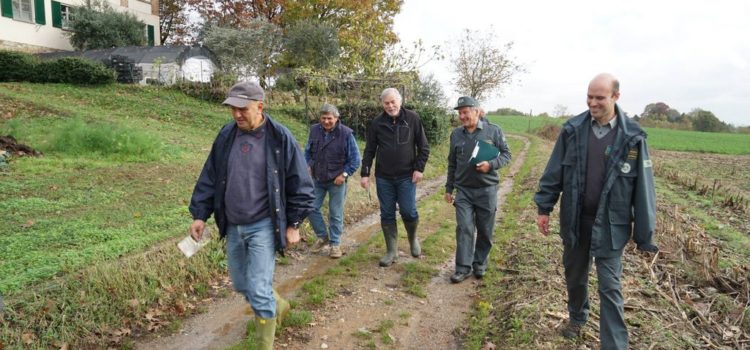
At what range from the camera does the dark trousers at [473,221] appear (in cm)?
559

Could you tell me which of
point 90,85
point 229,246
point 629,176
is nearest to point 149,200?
point 229,246

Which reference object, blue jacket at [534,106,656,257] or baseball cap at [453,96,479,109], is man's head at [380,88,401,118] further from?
blue jacket at [534,106,656,257]

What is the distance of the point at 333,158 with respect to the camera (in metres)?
6.32

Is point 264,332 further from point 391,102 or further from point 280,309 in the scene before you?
point 391,102

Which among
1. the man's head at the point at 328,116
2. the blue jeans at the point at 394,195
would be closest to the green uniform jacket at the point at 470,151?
the blue jeans at the point at 394,195

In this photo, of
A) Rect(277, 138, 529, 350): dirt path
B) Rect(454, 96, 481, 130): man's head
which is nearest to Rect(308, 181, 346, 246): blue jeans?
Rect(277, 138, 529, 350): dirt path

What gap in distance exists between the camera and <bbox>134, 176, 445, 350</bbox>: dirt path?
4.27m

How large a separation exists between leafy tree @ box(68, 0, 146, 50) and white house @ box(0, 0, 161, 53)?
2.47 ft

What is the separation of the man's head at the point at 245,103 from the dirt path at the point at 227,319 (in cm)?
202

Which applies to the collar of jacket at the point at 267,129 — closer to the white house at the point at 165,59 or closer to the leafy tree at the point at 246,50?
the white house at the point at 165,59

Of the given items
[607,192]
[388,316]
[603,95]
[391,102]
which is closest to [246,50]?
[391,102]

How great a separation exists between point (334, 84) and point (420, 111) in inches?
133

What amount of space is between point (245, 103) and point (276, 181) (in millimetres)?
609

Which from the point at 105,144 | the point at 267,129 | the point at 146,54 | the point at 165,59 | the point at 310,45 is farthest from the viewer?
the point at 310,45
